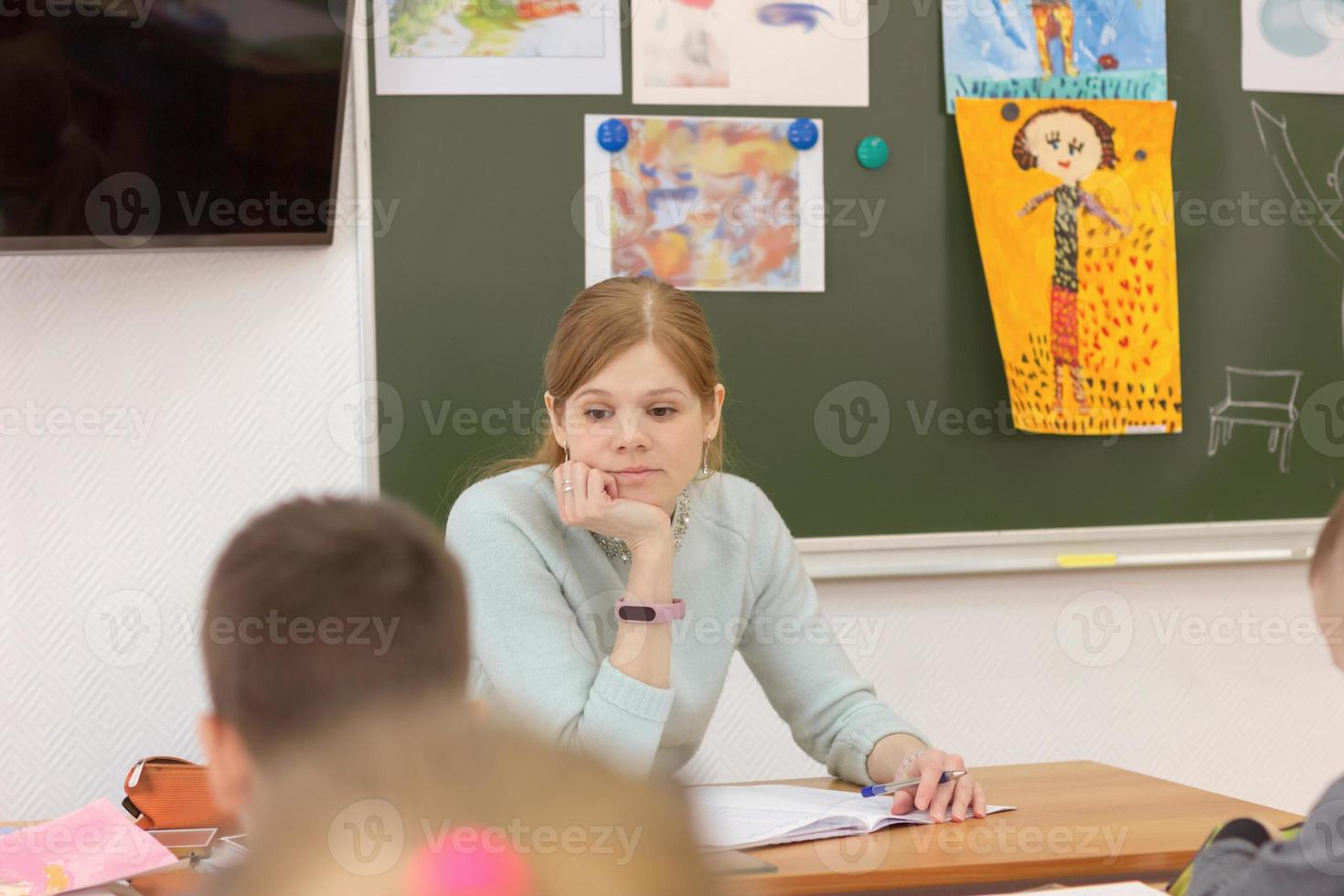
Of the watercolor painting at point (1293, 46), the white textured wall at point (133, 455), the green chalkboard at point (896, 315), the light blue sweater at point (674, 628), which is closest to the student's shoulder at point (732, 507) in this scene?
the light blue sweater at point (674, 628)

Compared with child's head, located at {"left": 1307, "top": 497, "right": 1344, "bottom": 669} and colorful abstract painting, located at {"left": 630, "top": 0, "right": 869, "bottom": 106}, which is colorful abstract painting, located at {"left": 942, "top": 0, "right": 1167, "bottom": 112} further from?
child's head, located at {"left": 1307, "top": 497, "right": 1344, "bottom": 669}

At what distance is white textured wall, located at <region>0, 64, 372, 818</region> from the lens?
2271 millimetres

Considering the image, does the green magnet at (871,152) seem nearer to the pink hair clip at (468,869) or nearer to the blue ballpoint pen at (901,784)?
the blue ballpoint pen at (901,784)

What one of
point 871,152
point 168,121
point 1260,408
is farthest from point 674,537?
point 1260,408

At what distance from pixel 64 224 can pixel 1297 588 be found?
2410 millimetres

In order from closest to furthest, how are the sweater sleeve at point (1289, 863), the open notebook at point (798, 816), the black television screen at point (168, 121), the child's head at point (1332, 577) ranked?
the sweater sleeve at point (1289, 863), the child's head at point (1332, 577), the open notebook at point (798, 816), the black television screen at point (168, 121)

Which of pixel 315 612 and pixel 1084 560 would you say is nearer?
pixel 315 612

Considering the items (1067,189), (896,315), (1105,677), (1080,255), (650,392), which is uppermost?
(1067,189)

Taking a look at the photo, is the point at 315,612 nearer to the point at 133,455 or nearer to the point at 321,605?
the point at 321,605

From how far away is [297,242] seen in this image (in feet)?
7.43

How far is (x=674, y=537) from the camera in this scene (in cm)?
194

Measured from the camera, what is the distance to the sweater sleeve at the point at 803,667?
181 cm

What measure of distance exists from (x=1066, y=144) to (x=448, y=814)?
2.49 meters

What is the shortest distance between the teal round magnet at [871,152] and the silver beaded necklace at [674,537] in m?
0.85
